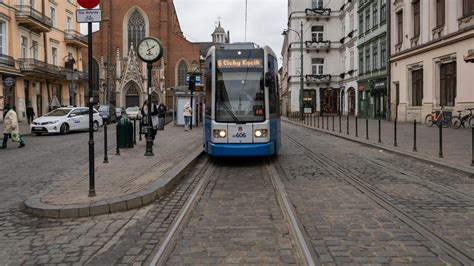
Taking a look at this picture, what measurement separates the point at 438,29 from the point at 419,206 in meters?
24.5

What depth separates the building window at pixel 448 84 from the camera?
89.8ft

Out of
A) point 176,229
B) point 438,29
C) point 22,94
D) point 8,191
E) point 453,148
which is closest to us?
point 176,229

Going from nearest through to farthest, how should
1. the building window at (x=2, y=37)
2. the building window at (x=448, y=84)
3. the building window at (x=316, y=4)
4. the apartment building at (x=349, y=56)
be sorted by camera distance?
1. the building window at (x=448, y=84)
2. the building window at (x=2, y=37)
3. the apartment building at (x=349, y=56)
4. the building window at (x=316, y=4)

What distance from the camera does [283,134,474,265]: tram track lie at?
4.99 m

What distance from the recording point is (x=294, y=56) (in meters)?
63.7

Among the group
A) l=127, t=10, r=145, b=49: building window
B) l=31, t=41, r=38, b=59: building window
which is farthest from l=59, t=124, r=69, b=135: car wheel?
l=127, t=10, r=145, b=49: building window

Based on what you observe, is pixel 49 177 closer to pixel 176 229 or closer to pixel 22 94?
pixel 176 229

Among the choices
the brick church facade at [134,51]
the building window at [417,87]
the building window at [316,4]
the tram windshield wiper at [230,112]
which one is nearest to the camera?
the tram windshield wiper at [230,112]

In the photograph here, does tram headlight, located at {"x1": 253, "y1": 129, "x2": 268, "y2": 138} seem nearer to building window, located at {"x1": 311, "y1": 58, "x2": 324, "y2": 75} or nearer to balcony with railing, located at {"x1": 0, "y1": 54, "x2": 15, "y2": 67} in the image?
balcony with railing, located at {"x1": 0, "y1": 54, "x2": 15, "y2": 67}

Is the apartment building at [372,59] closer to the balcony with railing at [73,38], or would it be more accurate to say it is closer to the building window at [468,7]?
the building window at [468,7]

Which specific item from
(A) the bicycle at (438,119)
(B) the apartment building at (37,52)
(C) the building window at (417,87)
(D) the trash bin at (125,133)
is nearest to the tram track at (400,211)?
(D) the trash bin at (125,133)

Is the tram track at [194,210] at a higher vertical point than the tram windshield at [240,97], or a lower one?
lower

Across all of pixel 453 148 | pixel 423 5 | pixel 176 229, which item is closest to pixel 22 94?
pixel 423 5

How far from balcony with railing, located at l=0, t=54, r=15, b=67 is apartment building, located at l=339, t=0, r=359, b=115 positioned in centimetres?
3074
